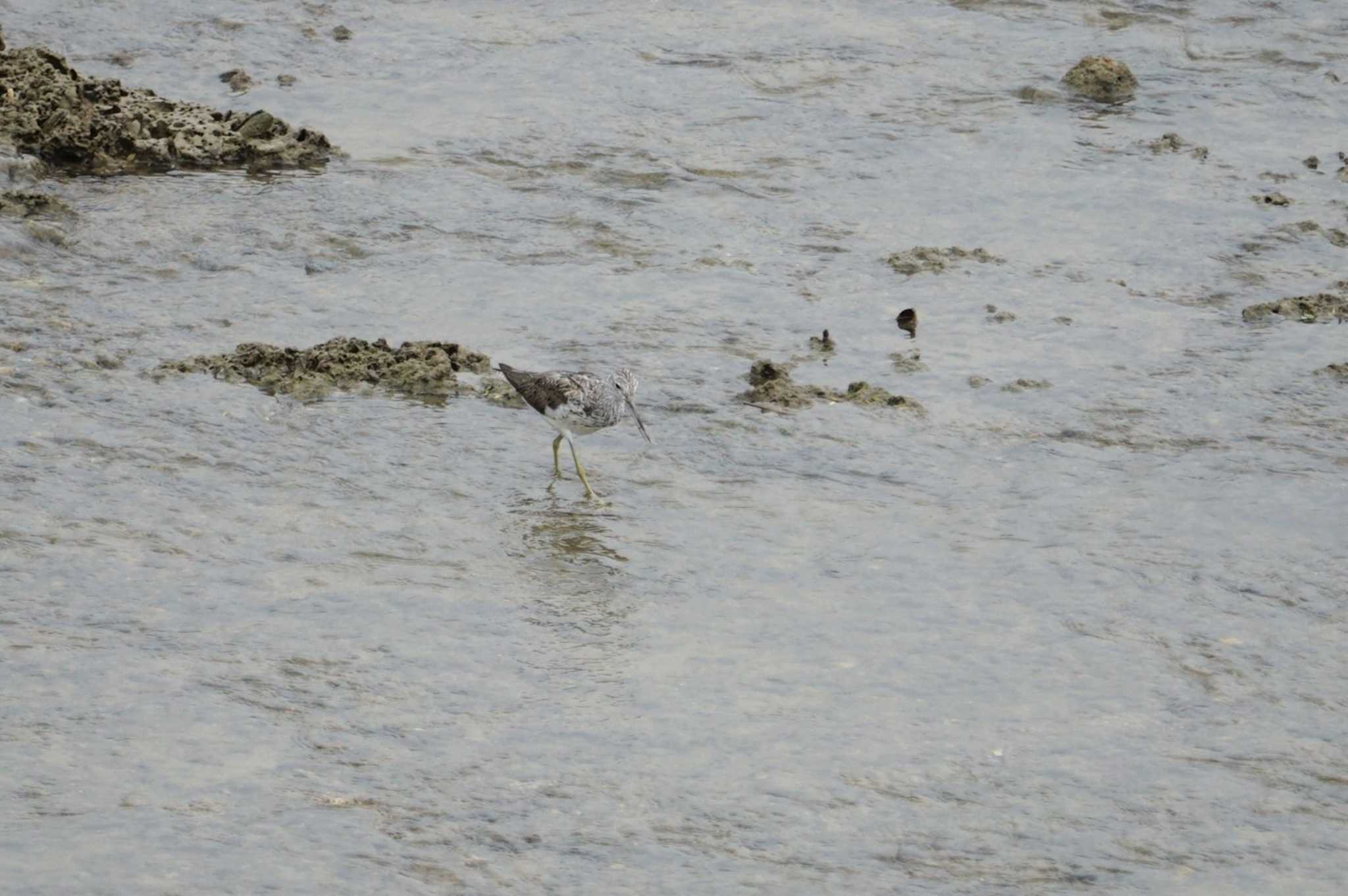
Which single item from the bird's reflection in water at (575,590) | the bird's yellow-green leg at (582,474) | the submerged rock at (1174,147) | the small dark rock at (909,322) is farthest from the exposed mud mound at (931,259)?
the bird's reflection in water at (575,590)

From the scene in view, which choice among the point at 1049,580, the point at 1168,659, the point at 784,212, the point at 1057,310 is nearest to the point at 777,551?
the point at 1049,580

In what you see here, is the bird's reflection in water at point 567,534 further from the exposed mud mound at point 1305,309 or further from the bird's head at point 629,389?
the exposed mud mound at point 1305,309

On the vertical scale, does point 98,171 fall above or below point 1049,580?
above

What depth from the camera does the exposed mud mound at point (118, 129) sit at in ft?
38.6

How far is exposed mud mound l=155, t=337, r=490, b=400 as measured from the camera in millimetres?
9383

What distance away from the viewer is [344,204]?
11617 mm

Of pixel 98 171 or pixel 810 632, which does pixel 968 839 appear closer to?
pixel 810 632

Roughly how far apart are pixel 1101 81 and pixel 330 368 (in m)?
7.53

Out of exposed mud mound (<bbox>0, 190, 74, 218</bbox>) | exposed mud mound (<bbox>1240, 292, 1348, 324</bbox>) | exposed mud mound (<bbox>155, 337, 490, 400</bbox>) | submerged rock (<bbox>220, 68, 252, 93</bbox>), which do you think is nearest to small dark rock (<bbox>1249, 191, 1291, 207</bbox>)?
exposed mud mound (<bbox>1240, 292, 1348, 324</bbox>)

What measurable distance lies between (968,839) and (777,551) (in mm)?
2285

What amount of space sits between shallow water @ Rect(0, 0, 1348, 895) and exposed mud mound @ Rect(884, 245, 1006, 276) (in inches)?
4.8

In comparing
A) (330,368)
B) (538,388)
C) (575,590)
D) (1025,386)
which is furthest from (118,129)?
(1025,386)

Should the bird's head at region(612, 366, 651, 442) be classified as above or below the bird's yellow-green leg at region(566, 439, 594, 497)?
above

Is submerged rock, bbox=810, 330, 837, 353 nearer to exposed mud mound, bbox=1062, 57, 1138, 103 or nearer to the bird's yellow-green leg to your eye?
the bird's yellow-green leg
